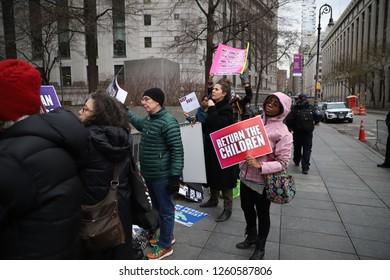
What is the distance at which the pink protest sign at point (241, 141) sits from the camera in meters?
3.06

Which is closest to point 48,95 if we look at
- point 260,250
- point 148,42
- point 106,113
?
point 106,113

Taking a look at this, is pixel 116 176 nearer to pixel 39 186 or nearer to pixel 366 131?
pixel 39 186

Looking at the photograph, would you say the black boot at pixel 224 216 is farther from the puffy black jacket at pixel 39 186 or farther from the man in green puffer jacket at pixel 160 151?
the puffy black jacket at pixel 39 186

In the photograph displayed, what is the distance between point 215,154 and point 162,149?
151 centimetres

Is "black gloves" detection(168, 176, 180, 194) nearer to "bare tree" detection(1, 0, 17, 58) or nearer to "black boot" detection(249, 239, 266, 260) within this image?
"black boot" detection(249, 239, 266, 260)

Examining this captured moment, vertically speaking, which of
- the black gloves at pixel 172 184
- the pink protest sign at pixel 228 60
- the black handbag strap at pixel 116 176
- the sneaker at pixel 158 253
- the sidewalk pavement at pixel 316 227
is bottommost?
the sidewalk pavement at pixel 316 227

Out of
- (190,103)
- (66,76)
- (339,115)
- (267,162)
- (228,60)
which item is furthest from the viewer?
(66,76)

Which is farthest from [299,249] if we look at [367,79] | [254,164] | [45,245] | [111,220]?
[367,79]

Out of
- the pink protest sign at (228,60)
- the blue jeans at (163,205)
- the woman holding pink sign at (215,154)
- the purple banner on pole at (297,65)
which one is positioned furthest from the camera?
the purple banner on pole at (297,65)

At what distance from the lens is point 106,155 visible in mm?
2080

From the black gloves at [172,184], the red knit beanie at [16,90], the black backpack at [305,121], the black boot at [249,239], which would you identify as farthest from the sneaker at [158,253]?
the black backpack at [305,121]

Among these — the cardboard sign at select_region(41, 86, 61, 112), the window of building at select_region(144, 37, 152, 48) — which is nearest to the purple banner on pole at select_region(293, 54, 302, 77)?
the window of building at select_region(144, 37, 152, 48)

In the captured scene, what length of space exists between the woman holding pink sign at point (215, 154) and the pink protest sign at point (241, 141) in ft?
2.55

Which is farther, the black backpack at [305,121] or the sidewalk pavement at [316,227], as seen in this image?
the black backpack at [305,121]
